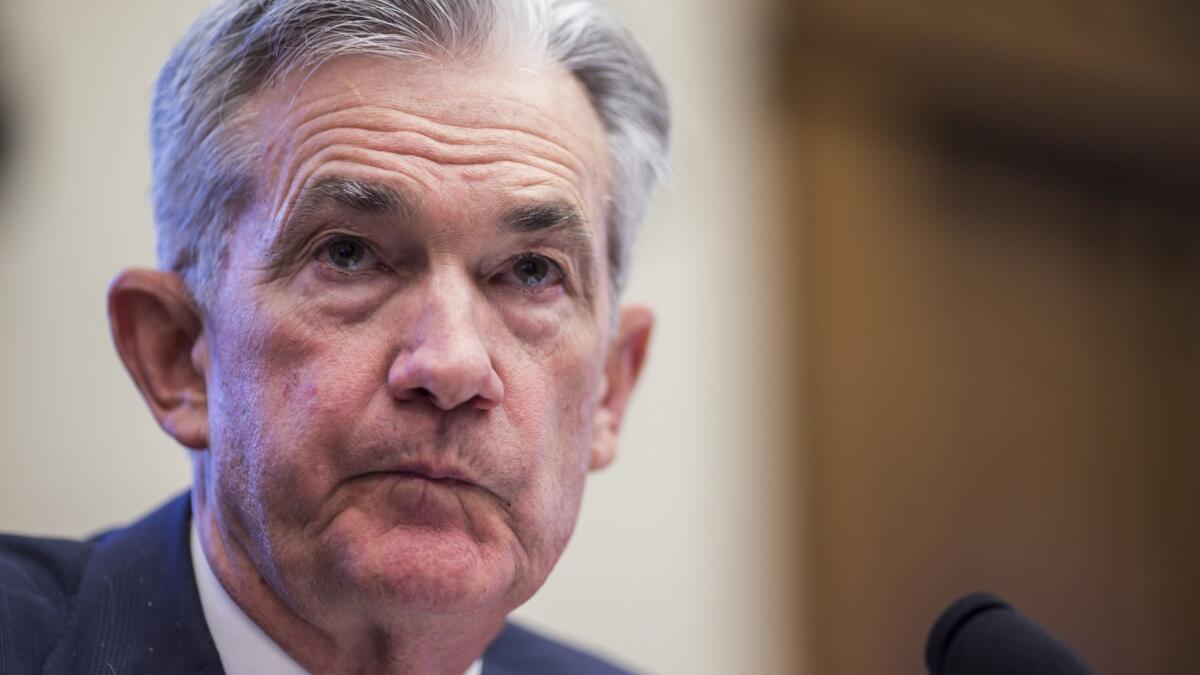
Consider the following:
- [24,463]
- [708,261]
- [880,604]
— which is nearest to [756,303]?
[708,261]

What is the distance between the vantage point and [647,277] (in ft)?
12.4

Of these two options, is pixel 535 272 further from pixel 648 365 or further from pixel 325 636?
pixel 648 365

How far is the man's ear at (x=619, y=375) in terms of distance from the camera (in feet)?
6.69

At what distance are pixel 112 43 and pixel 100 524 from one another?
0.99 m

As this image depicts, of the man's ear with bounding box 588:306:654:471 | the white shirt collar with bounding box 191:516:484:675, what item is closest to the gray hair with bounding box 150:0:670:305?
the man's ear with bounding box 588:306:654:471

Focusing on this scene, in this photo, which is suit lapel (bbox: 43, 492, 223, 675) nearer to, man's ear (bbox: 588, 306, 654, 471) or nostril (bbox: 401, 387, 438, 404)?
nostril (bbox: 401, 387, 438, 404)

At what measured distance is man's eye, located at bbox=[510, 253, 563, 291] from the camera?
174cm

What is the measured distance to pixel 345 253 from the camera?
1674 millimetres

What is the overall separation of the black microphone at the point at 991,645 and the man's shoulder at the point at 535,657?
2.98 feet

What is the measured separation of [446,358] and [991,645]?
0.71 meters

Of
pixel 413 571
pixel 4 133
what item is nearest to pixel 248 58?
pixel 413 571

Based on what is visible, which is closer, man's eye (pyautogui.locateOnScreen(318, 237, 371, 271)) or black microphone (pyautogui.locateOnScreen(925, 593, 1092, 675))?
black microphone (pyautogui.locateOnScreen(925, 593, 1092, 675))

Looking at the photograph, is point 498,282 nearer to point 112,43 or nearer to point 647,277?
point 112,43

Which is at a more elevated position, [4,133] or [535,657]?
[4,133]
